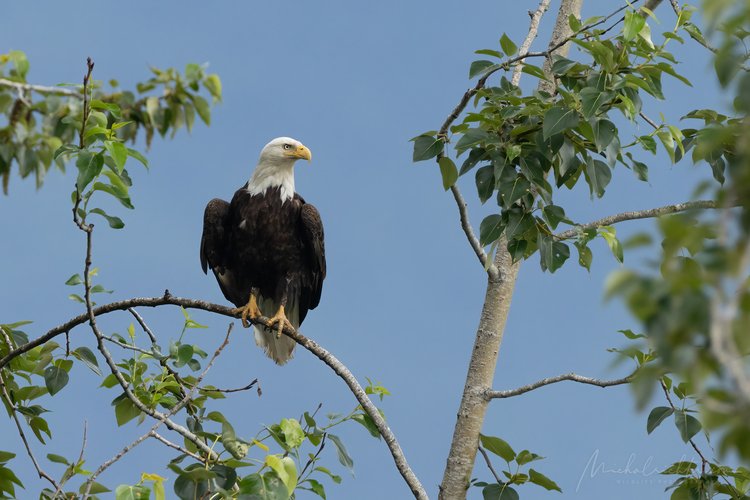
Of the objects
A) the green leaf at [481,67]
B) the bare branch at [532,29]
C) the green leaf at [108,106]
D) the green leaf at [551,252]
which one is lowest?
the green leaf at [108,106]

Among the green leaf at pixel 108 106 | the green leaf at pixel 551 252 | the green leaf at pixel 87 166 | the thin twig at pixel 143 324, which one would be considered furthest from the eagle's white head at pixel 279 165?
the green leaf at pixel 87 166

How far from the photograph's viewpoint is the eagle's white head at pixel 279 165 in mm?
6207

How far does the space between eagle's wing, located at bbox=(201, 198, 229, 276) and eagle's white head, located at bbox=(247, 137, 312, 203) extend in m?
0.35

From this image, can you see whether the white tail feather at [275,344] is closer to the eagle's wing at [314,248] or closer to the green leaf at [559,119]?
the eagle's wing at [314,248]

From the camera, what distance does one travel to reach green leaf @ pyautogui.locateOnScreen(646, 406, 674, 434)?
386 cm

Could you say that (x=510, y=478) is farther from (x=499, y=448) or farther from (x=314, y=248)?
(x=314, y=248)

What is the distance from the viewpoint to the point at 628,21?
3.46 m

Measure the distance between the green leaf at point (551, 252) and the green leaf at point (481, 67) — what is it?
1053mm

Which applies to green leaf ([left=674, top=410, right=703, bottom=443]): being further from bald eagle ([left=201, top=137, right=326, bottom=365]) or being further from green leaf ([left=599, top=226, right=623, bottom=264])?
bald eagle ([left=201, top=137, right=326, bottom=365])

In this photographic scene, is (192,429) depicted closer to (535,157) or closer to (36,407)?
(36,407)

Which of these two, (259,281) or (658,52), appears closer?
(658,52)

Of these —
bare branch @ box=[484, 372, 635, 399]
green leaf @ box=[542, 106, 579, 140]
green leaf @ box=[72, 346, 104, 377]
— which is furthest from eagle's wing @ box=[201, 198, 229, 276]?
green leaf @ box=[542, 106, 579, 140]

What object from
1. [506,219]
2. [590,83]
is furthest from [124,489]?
[590,83]

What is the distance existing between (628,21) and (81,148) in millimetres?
2824
